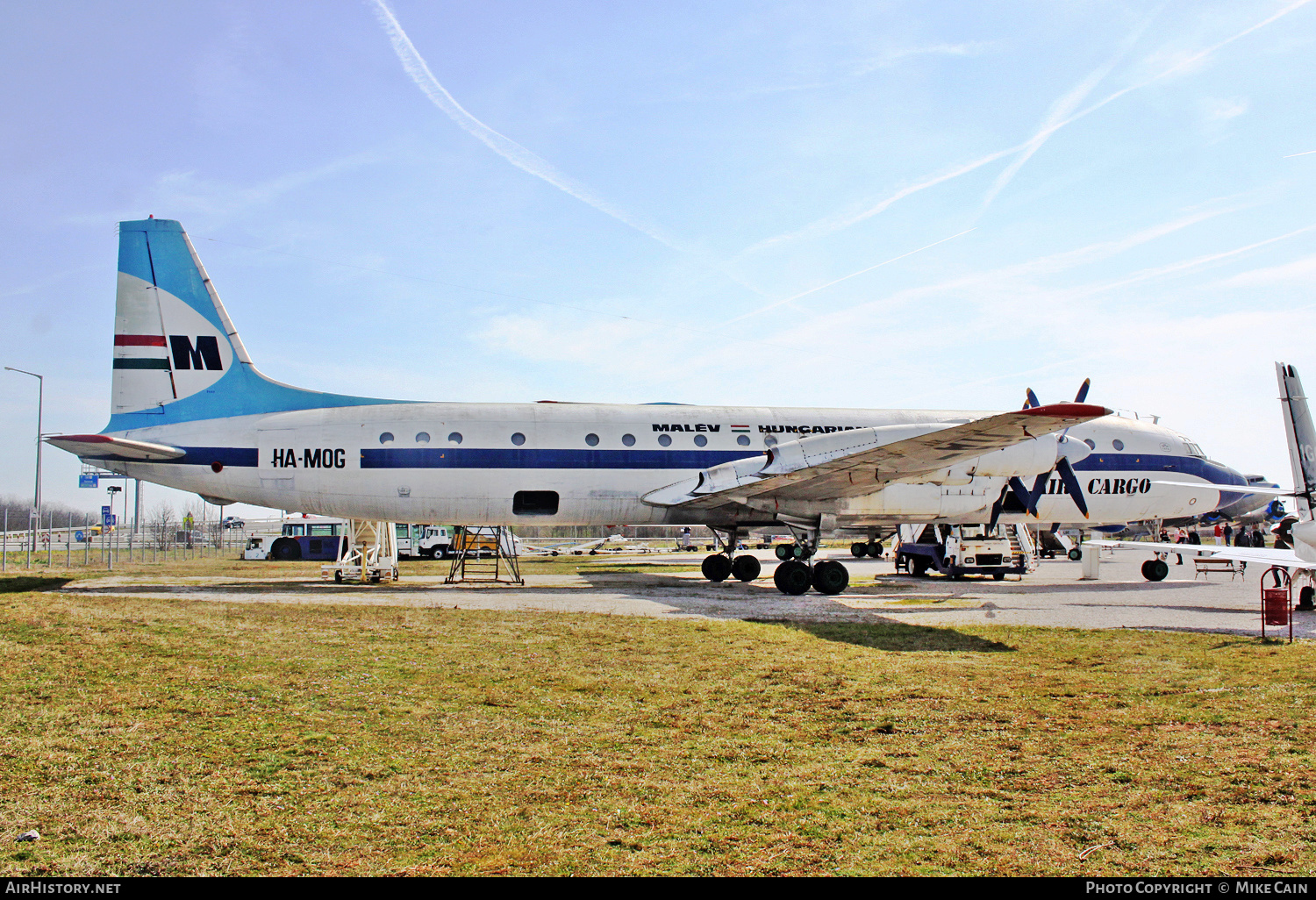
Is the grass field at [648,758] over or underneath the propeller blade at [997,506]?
underneath

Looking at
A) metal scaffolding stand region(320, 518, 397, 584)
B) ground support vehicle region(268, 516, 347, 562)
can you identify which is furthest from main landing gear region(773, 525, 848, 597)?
ground support vehicle region(268, 516, 347, 562)

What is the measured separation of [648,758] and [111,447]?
17616 millimetres

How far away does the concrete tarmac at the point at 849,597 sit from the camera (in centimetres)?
1435

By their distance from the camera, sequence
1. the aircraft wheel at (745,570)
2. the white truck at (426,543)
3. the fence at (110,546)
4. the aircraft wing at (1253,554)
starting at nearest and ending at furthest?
the aircraft wing at (1253,554) < the aircraft wheel at (745,570) < the fence at (110,546) < the white truck at (426,543)

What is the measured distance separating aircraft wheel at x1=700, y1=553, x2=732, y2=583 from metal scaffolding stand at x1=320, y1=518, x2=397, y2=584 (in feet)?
31.0

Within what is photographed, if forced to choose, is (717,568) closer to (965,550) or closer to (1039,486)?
(965,550)

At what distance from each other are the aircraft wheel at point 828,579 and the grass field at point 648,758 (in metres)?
8.13

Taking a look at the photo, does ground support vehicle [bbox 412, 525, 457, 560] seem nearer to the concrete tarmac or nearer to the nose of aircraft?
the concrete tarmac

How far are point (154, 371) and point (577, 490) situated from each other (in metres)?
10.8

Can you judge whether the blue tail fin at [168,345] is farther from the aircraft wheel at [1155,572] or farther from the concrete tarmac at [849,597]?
the aircraft wheel at [1155,572]

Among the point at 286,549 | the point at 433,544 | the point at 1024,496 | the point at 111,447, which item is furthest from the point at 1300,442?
the point at 286,549

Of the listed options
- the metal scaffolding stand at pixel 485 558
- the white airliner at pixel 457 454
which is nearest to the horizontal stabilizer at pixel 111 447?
the white airliner at pixel 457 454

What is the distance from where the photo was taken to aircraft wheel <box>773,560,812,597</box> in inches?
737

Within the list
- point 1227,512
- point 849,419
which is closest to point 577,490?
point 849,419
